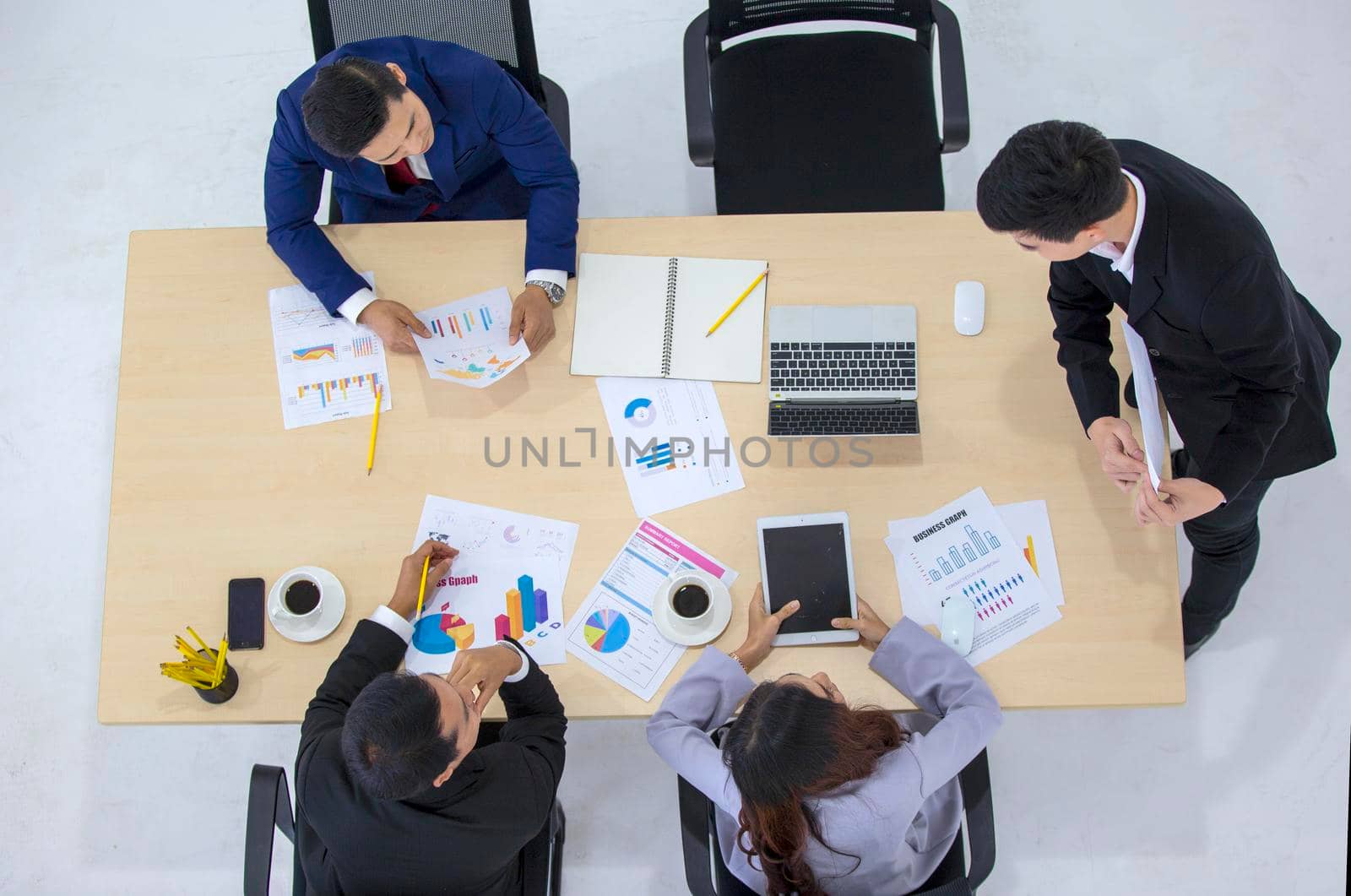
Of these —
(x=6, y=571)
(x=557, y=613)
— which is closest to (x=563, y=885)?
(x=557, y=613)

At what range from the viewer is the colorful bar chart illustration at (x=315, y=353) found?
6.29ft

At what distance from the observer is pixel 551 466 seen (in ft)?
6.03

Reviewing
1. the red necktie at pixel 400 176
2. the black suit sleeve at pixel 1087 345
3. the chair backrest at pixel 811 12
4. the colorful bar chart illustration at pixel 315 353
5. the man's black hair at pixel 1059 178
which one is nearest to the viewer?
the man's black hair at pixel 1059 178

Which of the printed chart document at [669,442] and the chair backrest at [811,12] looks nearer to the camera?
the printed chart document at [669,442]

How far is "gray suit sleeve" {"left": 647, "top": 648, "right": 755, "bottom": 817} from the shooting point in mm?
1638

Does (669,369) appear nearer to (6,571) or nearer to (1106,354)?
(1106,354)

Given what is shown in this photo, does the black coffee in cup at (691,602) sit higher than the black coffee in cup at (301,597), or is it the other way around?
the black coffee in cup at (301,597)

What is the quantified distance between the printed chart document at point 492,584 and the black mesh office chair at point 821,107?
914 mm

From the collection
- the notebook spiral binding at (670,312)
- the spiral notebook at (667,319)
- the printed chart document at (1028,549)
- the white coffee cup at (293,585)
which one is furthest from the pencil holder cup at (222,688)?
the printed chart document at (1028,549)

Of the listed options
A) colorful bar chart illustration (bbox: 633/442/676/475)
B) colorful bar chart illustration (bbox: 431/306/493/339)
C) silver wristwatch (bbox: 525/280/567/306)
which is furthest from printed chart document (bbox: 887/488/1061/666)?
colorful bar chart illustration (bbox: 431/306/493/339)

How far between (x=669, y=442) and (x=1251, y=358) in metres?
0.96

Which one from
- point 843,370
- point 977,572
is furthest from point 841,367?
point 977,572

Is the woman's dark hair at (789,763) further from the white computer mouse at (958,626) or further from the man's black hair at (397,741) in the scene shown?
the man's black hair at (397,741)

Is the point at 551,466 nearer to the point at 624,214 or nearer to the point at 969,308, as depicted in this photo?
the point at 969,308
